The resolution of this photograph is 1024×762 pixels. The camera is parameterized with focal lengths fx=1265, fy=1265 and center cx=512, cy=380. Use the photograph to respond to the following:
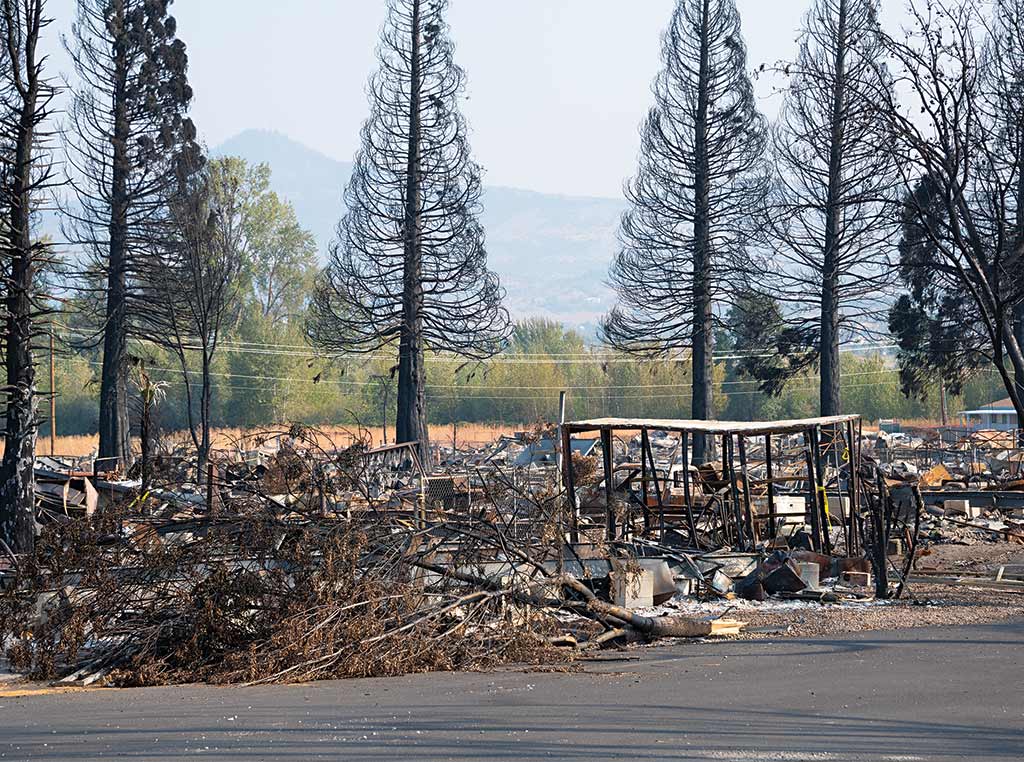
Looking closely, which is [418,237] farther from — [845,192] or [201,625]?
[201,625]

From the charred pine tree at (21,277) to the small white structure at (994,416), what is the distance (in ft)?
214

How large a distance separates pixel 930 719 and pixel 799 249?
30.9 metres

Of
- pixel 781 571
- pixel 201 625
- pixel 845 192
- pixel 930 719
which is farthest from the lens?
pixel 845 192

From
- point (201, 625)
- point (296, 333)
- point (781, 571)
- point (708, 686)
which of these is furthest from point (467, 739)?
point (296, 333)

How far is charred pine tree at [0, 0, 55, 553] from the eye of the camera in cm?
1675

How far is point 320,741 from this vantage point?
7.66m

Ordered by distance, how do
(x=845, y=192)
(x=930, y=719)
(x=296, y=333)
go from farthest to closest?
(x=296, y=333) < (x=845, y=192) < (x=930, y=719)

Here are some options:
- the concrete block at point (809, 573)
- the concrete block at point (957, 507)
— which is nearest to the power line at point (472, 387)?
the concrete block at point (957, 507)

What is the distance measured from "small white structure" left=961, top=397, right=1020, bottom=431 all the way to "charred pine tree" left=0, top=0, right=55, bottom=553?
214ft

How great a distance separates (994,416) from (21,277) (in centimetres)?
7902

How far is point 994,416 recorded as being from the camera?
8594 cm

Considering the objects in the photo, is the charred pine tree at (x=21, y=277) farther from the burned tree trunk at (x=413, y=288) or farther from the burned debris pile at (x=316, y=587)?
the burned tree trunk at (x=413, y=288)

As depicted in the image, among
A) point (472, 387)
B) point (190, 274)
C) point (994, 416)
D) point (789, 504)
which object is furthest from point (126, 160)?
point (994, 416)

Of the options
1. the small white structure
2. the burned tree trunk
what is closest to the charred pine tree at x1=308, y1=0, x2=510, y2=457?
the burned tree trunk
